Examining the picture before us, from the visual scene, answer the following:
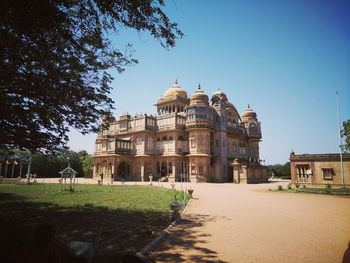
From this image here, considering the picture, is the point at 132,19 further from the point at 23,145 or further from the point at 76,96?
the point at 23,145

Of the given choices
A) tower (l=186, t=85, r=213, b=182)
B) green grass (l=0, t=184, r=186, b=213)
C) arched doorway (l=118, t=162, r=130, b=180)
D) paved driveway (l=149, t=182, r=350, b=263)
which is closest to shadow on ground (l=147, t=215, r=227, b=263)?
paved driveway (l=149, t=182, r=350, b=263)

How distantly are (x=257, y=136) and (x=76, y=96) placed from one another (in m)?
44.7

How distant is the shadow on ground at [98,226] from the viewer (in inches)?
227

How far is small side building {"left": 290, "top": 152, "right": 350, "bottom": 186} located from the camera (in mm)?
28594

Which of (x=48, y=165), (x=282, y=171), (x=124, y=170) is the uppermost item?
(x=48, y=165)

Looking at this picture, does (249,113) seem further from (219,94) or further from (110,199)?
(110,199)

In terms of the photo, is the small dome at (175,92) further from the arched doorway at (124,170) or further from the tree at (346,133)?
the tree at (346,133)

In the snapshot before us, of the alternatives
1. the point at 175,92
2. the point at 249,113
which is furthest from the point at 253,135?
the point at 175,92

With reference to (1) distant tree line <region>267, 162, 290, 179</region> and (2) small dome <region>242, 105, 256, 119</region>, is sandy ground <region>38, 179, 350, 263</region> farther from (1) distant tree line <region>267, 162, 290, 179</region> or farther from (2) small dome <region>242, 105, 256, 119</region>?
→ (1) distant tree line <region>267, 162, 290, 179</region>

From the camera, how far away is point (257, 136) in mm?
47562

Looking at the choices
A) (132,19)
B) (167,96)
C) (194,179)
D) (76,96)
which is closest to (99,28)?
(132,19)

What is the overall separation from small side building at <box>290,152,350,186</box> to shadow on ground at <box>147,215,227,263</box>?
94.1 ft

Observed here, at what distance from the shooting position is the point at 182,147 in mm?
38750

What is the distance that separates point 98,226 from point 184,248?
147 inches
